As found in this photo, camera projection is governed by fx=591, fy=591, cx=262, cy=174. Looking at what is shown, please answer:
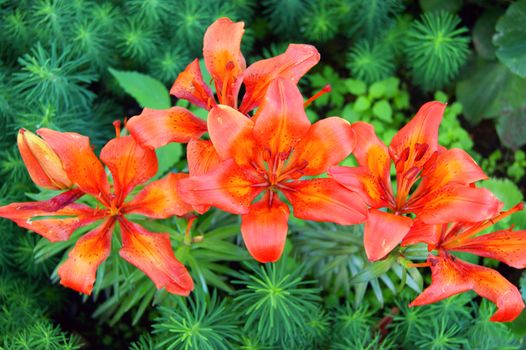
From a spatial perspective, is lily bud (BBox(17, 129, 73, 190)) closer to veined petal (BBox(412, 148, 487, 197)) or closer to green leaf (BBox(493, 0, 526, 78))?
veined petal (BBox(412, 148, 487, 197))

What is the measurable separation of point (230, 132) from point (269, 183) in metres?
0.16

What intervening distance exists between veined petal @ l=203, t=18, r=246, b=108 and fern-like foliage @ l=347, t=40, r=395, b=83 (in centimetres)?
74

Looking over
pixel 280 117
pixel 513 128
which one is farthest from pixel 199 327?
pixel 513 128

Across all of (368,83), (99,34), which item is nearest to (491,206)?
(368,83)

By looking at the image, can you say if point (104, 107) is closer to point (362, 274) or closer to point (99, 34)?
point (99, 34)

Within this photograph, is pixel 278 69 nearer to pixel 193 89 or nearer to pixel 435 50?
pixel 193 89

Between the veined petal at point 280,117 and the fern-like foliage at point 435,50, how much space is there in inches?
35.1

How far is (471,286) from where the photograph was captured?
1.09 meters

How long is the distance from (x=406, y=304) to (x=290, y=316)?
0.39 metres

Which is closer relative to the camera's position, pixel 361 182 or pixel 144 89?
pixel 361 182

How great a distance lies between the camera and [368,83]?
6.73ft

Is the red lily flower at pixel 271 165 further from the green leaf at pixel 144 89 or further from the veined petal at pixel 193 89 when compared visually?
the green leaf at pixel 144 89

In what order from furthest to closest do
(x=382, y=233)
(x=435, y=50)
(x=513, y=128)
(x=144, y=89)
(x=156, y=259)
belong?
1. (x=513, y=128)
2. (x=435, y=50)
3. (x=144, y=89)
4. (x=156, y=259)
5. (x=382, y=233)

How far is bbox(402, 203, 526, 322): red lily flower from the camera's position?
1.08 metres
